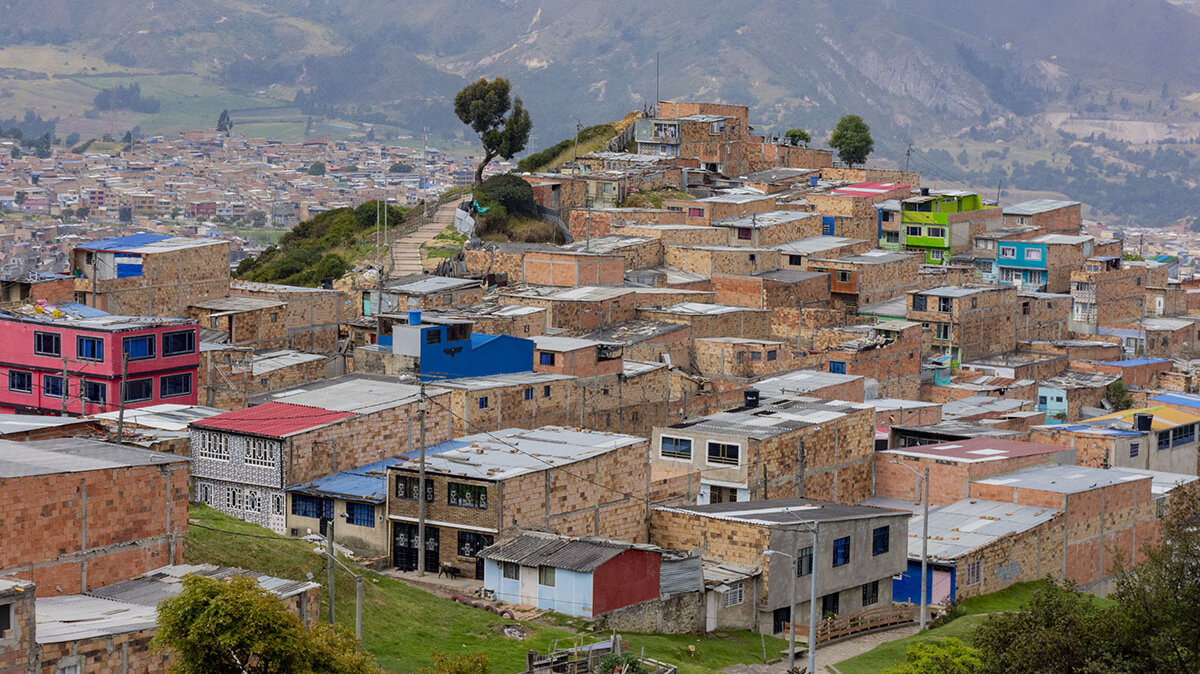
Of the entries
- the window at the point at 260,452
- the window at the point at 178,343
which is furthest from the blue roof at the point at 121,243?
the window at the point at 260,452

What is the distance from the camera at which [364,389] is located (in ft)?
157

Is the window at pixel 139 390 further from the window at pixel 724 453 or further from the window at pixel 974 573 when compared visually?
the window at pixel 974 573

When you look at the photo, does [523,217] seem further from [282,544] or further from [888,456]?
[282,544]

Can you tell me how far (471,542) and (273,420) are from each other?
6.39 m

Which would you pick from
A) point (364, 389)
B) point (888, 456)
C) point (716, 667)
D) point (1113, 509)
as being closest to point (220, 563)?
point (716, 667)

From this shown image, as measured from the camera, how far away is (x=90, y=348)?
157 ft

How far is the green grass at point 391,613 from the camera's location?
33.5 metres

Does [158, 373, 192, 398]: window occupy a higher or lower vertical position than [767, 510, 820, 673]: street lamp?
higher

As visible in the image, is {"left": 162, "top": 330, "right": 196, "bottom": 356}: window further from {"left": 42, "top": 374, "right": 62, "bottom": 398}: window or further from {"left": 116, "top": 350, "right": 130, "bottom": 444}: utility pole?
{"left": 42, "top": 374, "right": 62, "bottom": 398}: window

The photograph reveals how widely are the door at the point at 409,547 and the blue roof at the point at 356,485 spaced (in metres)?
0.84

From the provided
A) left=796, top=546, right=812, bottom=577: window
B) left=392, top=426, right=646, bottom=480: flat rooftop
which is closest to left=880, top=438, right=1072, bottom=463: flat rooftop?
left=796, top=546, right=812, bottom=577: window

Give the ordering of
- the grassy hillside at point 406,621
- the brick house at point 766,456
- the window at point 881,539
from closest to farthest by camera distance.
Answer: the grassy hillside at point 406,621, the window at point 881,539, the brick house at point 766,456

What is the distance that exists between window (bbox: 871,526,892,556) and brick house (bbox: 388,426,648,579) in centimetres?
548

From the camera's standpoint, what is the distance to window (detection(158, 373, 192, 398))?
4850 cm
